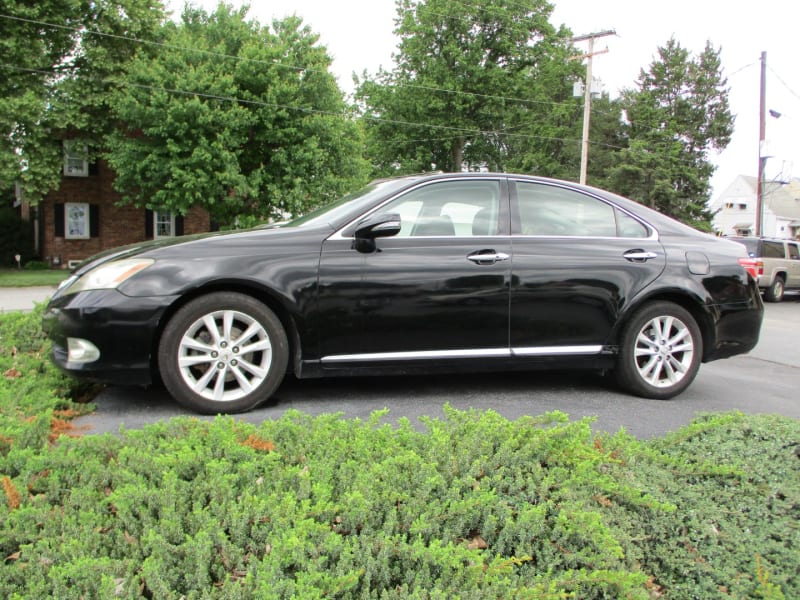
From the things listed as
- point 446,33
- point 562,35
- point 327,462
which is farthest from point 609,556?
point 562,35

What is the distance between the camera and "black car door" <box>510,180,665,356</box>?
451 centimetres

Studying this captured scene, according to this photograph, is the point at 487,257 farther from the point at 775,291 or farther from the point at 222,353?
the point at 775,291

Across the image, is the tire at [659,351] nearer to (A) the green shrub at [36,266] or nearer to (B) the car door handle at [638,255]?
(B) the car door handle at [638,255]

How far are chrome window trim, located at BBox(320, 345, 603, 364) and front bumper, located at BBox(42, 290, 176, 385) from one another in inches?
40.9

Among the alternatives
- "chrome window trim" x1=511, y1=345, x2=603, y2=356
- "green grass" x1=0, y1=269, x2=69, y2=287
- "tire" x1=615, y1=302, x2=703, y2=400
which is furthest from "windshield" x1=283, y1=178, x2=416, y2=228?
"green grass" x1=0, y1=269, x2=69, y2=287

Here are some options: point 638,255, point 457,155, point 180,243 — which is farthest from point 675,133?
point 180,243

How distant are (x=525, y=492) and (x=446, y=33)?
39790 mm

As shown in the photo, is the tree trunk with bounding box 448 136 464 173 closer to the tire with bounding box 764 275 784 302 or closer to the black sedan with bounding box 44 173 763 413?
the tire with bounding box 764 275 784 302

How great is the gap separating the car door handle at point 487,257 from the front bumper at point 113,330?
6.33ft

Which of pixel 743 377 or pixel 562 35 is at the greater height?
pixel 562 35

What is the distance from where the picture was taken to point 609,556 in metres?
2.06

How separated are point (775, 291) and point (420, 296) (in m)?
19.6

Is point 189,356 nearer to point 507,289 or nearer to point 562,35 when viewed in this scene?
point 507,289

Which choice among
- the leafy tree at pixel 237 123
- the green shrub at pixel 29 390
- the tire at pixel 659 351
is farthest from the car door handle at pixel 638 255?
the leafy tree at pixel 237 123
